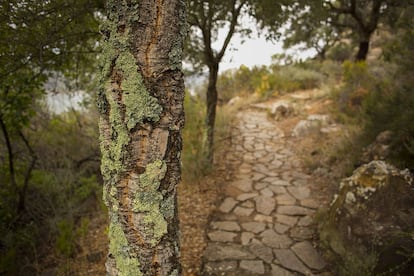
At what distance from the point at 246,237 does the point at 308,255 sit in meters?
0.77

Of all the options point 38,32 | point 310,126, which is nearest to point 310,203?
point 310,126

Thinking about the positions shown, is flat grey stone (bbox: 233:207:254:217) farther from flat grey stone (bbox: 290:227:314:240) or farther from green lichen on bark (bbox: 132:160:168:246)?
green lichen on bark (bbox: 132:160:168:246)

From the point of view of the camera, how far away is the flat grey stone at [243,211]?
415 centimetres

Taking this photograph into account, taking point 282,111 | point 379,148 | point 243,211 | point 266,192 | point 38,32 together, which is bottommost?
point 243,211

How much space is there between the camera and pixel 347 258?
2840 millimetres

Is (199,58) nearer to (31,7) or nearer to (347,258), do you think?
(31,7)

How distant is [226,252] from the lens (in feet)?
10.9

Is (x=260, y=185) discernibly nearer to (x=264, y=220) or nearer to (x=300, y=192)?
(x=300, y=192)

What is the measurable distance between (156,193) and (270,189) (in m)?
3.77

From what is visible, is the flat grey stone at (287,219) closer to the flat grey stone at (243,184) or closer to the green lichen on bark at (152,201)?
the flat grey stone at (243,184)

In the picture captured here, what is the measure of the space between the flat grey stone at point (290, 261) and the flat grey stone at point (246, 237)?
36cm

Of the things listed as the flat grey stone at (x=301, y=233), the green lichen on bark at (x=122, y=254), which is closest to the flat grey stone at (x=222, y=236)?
the flat grey stone at (x=301, y=233)

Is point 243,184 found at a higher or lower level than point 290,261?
higher

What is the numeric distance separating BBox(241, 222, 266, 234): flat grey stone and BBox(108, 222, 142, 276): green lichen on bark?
2556mm
